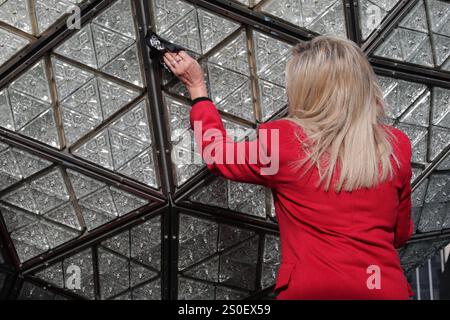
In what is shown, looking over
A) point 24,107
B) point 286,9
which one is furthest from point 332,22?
point 24,107

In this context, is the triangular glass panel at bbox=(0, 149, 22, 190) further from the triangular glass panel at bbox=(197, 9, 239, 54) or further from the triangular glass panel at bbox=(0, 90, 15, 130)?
the triangular glass panel at bbox=(197, 9, 239, 54)

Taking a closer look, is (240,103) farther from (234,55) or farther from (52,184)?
(52,184)

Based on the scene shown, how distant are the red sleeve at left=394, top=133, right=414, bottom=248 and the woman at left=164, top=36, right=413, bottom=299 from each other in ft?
0.06

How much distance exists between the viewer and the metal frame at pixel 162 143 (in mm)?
3521

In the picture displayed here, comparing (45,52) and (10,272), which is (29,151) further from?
(10,272)

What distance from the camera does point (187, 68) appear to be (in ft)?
11.4

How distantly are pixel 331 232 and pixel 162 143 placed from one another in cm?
142

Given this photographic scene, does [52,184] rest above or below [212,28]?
below

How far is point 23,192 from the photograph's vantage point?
3939mm

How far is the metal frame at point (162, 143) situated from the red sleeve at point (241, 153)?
755 mm

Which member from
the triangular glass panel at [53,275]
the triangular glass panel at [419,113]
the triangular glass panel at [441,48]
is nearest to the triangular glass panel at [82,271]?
the triangular glass panel at [53,275]

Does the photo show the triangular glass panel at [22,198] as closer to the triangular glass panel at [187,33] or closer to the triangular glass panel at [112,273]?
the triangular glass panel at [112,273]

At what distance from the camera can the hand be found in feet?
11.4

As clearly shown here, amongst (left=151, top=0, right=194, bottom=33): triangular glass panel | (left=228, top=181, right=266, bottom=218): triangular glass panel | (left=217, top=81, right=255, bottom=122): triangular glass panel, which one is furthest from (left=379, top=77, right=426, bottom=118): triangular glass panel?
(left=151, top=0, right=194, bottom=33): triangular glass panel
